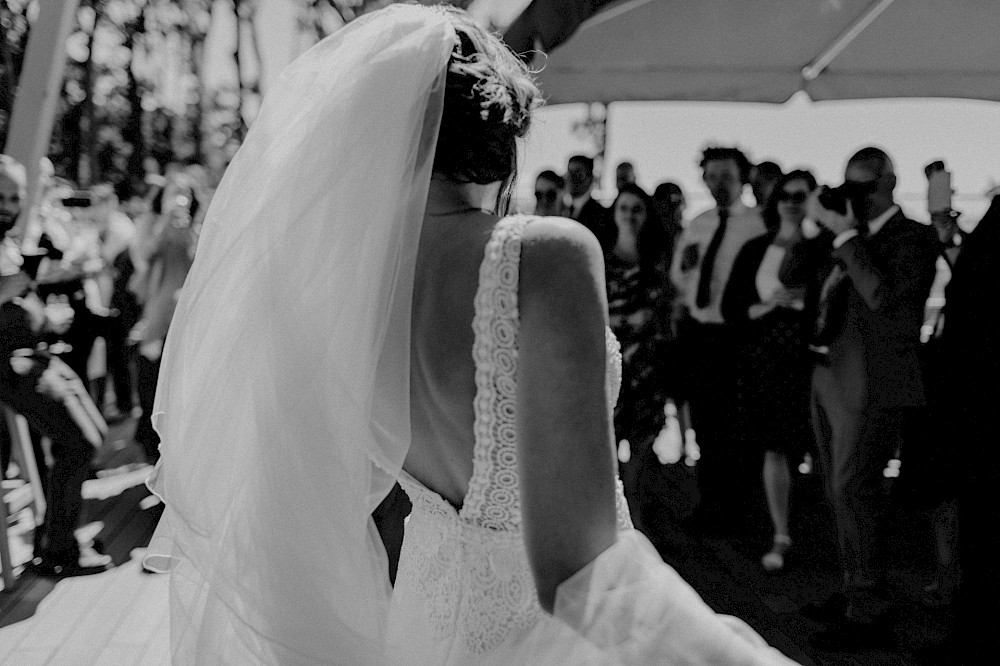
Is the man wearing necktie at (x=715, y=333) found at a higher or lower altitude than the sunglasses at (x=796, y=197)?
lower

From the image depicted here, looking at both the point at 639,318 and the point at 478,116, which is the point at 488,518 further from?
the point at 639,318

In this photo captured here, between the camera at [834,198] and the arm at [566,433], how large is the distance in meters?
2.80

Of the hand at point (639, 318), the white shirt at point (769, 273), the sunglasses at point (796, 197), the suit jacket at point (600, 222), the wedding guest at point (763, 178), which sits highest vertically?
the wedding guest at point (763, 178)

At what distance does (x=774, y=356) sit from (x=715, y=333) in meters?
0.41

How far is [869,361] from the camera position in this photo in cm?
335

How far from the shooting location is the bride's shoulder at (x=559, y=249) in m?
0.97

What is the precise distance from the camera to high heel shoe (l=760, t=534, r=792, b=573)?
395 cm

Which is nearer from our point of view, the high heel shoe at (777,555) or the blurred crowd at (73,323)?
the blurred crowd at (73,323)

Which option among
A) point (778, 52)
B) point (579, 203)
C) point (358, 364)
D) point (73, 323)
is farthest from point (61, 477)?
point (778, 52)

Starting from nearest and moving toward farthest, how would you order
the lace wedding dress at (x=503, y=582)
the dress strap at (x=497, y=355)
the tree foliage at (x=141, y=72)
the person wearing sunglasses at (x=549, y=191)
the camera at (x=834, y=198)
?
1. the lace wedding dress at (x=503, y=582)
2. the dress strap at (x=497, y=355)
3. the camera at (x=834, y=198)
4. the person wearing sunglasses at (x=549, y=191)
5. the tree foliage at (x=141, y=72)

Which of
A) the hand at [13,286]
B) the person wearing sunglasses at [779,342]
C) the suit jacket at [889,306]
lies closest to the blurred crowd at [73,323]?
the hand at [13,286]

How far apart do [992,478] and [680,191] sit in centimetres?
281

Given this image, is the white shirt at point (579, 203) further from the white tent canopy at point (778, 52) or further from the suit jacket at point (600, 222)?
the white tent canopy at point (778, 52)

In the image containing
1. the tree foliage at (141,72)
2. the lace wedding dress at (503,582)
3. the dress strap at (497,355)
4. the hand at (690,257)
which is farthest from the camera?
the tree foliage at (141,72)
